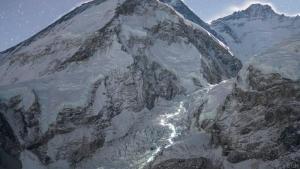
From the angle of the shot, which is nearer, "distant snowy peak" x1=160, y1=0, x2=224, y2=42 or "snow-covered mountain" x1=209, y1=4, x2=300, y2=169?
"snow-covered mountain" x1=209, y1=4, x2=300, y2=169

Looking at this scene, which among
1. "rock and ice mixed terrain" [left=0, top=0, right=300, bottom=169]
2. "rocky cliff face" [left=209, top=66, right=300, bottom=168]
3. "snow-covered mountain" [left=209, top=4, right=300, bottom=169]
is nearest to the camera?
"rocky cliff face" [left=209, top=66, right=300, bottom=168]

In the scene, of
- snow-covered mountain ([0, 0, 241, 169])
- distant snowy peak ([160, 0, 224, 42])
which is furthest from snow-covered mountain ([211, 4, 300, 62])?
snow-covered mountain ([0, 0, 241, 169])

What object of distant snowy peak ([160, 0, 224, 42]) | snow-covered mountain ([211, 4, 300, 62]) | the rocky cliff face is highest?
distant snowy peak ([160, 0, 224, 42])

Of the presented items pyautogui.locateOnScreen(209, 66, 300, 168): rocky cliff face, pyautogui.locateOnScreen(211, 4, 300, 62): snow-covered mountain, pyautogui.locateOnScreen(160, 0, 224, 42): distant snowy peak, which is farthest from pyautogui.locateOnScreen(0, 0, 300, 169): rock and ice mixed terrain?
pyautogui.locateOnScreen(211, 4, 300, 62): snow-covered mountain

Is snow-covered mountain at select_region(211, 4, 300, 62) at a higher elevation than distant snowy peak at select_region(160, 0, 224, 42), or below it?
below

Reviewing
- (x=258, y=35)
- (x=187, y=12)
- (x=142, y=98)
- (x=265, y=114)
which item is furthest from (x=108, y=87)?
(x=258, y=35)

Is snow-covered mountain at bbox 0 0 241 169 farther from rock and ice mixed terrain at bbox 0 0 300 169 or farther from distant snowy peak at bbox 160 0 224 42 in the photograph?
distant snowy peak at bbox 160 0 224 42

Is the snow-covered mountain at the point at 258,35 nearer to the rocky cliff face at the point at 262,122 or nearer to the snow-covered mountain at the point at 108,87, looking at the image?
the snow-covered mountain at the point at 108,87

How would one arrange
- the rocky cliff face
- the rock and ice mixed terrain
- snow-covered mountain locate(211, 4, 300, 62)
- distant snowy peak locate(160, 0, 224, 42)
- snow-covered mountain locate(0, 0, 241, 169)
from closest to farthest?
the rocky cliff face < the rock and ice mixed terrain < snow-covered mountain locate(0, 0, 241, 169) < distant snowy peak locate(160, 0, 224, 42) < snow-covered mountain locate(211, 4, 300, 62)

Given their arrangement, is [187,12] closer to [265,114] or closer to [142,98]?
[142,98]
